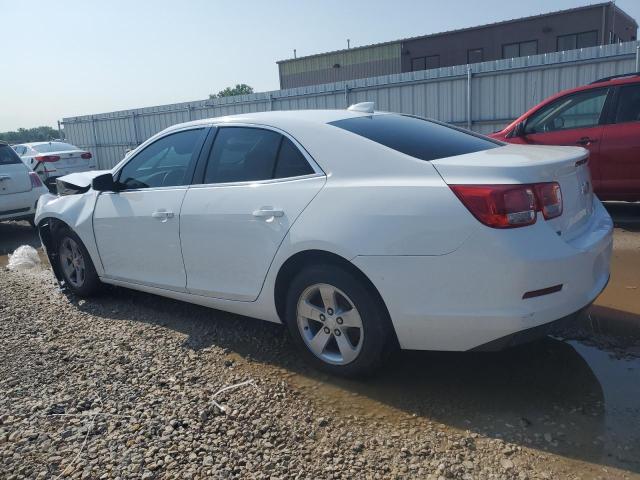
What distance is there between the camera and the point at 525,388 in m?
3.08

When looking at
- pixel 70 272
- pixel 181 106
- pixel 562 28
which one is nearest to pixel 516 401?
pixel 70 272

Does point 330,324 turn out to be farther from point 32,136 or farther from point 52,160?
point 32,136

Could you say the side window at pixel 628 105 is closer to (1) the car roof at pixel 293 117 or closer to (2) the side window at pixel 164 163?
(1) the car roof at pixel 293 117

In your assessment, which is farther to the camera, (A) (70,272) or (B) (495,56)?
(B) (495,56)

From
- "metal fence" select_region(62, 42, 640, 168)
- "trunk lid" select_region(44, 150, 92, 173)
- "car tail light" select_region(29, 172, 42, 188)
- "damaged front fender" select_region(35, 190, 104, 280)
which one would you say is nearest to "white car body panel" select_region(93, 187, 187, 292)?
"damaged front fender" select_region(35, 190, 104, 280)

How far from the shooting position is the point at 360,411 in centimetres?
296

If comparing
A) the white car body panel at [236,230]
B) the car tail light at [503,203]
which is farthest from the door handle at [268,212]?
the car tail light at [503,203]

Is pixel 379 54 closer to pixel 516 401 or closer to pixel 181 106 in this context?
pixel 181 106

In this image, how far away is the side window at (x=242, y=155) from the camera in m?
3.57

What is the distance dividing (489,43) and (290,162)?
84.7 ft

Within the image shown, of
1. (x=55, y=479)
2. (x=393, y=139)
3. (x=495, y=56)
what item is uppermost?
(x=495, y=56)

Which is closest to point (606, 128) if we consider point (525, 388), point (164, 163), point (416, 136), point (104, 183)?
point (416, 136)

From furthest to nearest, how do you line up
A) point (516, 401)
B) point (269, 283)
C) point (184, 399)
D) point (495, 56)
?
1. point (495, 56)
2. point (269, 283)
3. point (184, 399)
4. point (516, 401)

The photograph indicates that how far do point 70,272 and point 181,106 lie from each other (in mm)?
13294
